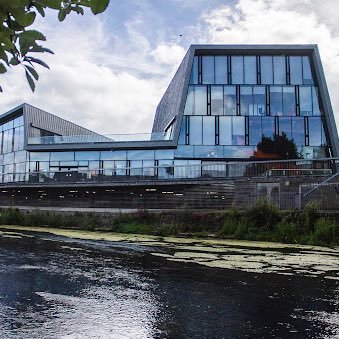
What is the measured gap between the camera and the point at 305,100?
4275 cm

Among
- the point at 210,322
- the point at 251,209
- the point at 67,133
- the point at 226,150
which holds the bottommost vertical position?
the point at 210,322

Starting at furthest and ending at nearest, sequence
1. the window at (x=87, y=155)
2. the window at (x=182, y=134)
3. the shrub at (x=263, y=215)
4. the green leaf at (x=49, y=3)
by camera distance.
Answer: the window at (x=87, y=155)
the window at (x=182, y=134)
the shrub at (x=263, y=215)
the green leaf at (x=49, y=3)

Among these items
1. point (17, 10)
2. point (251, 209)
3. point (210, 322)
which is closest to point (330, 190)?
point (251, 209)

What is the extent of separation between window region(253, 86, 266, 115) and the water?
1209 inches

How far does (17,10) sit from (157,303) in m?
6.22

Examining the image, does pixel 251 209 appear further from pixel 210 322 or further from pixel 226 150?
pixel 226 150

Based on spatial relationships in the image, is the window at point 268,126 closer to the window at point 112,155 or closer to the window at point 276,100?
the window at point 276,100

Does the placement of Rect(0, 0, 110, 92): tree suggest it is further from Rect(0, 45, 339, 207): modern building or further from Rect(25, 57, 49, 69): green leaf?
Rect(0, 45, 339, 207): modern building

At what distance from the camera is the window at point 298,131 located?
4147cm

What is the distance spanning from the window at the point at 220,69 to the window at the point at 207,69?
1.34ft

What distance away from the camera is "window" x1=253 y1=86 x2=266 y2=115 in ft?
139

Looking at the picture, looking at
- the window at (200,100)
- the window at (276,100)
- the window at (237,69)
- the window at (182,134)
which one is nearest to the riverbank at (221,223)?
the window at (182,134)

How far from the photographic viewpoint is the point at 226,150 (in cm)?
4116

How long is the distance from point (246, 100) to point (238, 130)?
336 cm
